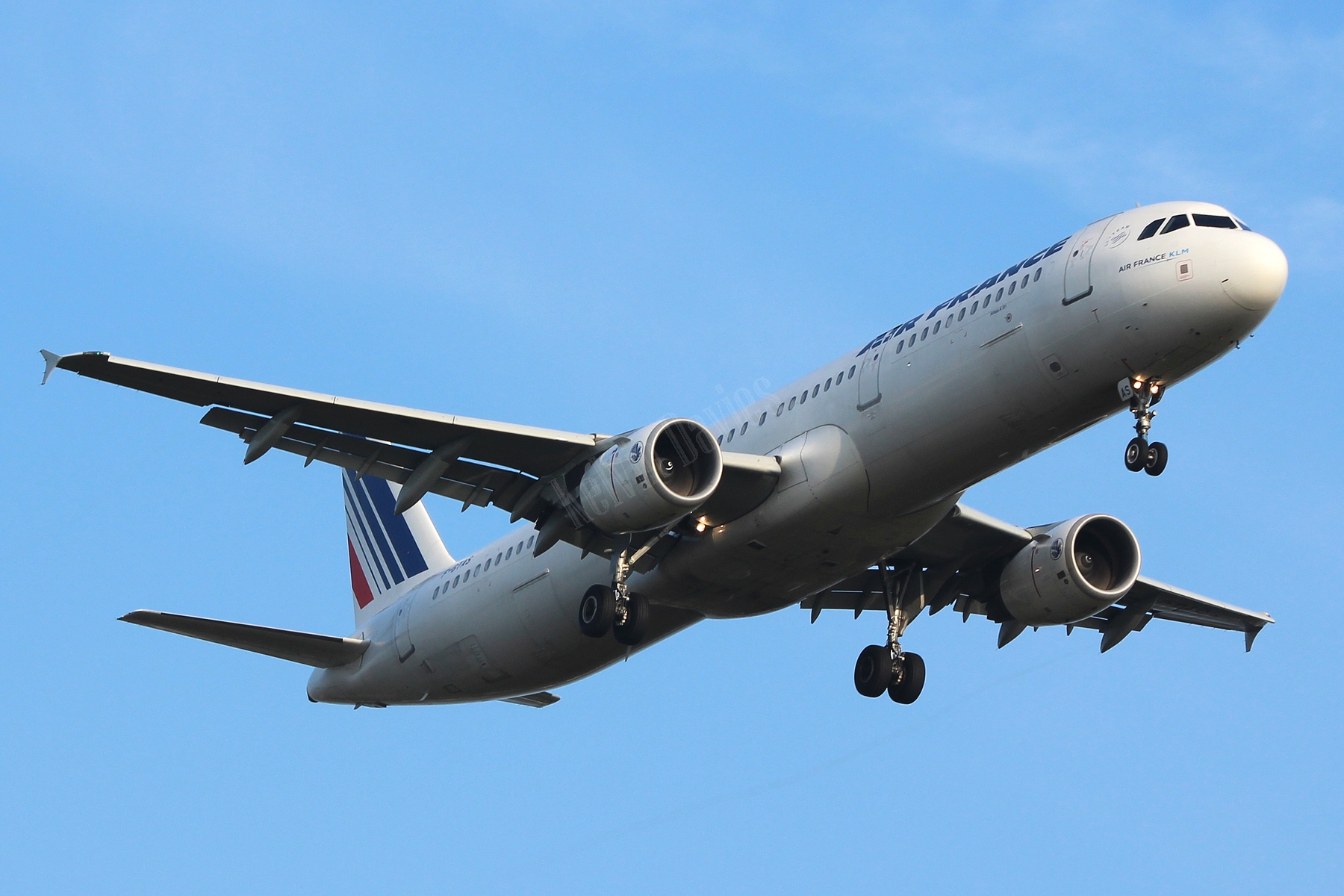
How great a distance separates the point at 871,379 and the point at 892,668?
8.05 meters

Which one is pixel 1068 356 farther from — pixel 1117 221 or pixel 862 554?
pixel 862 554

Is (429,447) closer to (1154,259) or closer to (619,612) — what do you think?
(619,612)

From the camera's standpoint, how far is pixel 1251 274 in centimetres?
2678

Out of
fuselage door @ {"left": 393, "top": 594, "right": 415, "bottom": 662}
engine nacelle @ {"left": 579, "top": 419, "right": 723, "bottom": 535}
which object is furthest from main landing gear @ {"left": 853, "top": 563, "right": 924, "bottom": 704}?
fuselage door @ {"left": 393, "top": 594, "right": 415, "bottom": 662}

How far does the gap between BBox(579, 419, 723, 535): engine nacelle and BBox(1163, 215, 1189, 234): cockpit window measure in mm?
8352

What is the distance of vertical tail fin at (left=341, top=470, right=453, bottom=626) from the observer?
4144 cm

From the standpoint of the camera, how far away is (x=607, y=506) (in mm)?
29391

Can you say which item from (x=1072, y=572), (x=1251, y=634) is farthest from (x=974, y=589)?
(x=1251, y=634)

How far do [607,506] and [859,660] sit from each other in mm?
8924

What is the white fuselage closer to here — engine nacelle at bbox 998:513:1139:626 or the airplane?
the airplane

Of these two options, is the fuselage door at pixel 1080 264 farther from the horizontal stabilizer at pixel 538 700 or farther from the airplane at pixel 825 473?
the horizontal stabilizer at pixel 538 700

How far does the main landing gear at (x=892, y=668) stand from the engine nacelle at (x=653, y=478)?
308 inches

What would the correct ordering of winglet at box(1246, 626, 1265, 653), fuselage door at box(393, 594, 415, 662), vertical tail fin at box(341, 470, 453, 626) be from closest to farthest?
1. fuselage door at box(393, 594, 415, 662)
2. winglet at box(1246, 626, 1265, 653)
3. vertical tail fin at box(341, 470, 453, 626)

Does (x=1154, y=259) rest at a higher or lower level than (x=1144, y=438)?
higher
